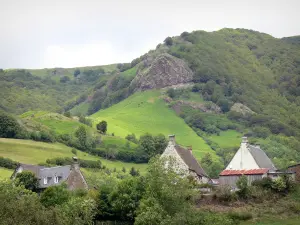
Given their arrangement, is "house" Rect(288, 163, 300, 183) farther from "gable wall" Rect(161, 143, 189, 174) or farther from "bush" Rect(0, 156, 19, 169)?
"bush" Rect(0, 156, 19, 169)

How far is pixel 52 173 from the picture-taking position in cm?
11675

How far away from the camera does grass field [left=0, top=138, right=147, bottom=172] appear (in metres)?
164

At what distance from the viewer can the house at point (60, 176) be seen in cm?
10825

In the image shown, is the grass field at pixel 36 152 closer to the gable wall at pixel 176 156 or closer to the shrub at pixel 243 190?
the gable wall at pixel 176 156

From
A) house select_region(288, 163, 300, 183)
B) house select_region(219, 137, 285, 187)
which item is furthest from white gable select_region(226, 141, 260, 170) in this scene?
house select_region(288, 163, 300, 183)

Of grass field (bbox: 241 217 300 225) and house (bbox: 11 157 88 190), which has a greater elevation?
grass field (bbox: 241 217 300 225)

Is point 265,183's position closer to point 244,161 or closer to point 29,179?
point 244,161

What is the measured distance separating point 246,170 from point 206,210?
1806 centimetres

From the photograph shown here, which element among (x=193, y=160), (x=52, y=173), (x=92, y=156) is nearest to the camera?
(x=193, y=160)

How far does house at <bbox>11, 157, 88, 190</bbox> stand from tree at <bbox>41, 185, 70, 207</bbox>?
16.8 meters

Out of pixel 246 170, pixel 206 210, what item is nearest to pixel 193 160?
pixel 246 170

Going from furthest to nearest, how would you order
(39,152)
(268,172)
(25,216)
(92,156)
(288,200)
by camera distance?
1. (92,156)
2. (39,152)
3. (268,172)
4. (288,200)
5. (25,216)

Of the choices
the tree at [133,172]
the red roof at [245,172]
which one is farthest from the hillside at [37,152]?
the red roof at [245,172]

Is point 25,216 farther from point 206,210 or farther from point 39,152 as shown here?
point 39,152
